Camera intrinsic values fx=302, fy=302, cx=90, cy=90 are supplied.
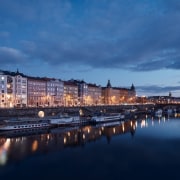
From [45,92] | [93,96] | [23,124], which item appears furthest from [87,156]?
[93,96]

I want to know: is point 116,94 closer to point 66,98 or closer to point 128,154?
point 66,98

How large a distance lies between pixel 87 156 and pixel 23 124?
75.0 ft

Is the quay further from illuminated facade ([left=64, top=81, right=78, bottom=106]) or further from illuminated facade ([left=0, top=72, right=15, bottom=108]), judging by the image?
illuminated facade ([left=64, top=81, right=78, bottom=106])

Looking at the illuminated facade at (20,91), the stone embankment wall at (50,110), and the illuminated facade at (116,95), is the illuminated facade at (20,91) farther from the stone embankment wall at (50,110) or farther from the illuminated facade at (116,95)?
the illuminated facade at (116,95)

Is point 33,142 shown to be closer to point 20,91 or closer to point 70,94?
point 20,91

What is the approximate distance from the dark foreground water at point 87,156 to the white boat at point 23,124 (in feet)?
8.12

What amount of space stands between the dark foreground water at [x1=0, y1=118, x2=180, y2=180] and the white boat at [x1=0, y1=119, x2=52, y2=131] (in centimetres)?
247

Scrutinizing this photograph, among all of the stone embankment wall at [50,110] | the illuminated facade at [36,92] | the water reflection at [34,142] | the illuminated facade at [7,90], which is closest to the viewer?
the water reflection at [34,142]

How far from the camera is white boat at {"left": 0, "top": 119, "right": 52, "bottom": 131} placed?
52.3 metres

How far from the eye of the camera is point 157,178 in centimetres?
2733

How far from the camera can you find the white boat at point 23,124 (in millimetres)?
52325

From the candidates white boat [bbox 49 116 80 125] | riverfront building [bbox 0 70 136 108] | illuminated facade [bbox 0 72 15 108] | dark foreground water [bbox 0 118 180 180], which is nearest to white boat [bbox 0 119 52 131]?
white boat [bbox 49 116 80 125]

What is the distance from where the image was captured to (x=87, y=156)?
35.8 meters

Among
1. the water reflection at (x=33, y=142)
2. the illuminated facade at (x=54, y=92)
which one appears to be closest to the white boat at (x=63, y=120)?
the water reflection at (x=33, y=142)
